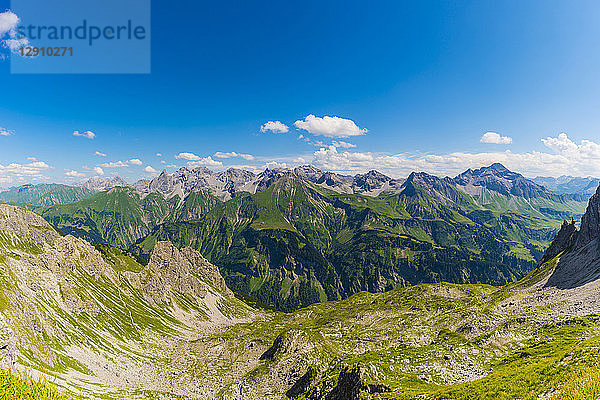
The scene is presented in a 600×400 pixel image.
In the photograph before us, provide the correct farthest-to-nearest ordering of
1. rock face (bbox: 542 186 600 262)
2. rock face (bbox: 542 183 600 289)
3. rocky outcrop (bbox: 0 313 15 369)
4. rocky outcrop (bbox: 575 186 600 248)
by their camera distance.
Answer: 1. rock face (bbox: 542 186 600 262)
2. rocky outcrop (bbox: 575 186 600 248)
3. rock face (bbox: 542 183 600 289)
4. rocky outcrop (bbox: 0 313 15 369)

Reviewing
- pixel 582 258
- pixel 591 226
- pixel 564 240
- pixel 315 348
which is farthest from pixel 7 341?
pixel 564 240

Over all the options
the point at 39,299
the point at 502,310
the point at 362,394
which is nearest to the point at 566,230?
the point at 502,310

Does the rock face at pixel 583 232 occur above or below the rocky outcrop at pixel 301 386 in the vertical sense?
above

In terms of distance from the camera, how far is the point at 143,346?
154 m

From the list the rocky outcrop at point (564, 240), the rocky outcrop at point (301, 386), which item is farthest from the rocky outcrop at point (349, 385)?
the rocky outcrop at point (564, 240)

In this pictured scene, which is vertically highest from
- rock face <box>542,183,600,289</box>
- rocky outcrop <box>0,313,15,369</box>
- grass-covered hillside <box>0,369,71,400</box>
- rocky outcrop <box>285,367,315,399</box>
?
grass-covered hillside <box>0,369,71,400</box>

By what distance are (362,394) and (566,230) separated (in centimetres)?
21388

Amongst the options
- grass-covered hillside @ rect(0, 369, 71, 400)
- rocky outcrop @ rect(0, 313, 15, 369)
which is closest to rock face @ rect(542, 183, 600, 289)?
grass-covered hillside @ rect(0, 369, 71, 400)

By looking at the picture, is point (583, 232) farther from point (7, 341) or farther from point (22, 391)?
point (7, 341)

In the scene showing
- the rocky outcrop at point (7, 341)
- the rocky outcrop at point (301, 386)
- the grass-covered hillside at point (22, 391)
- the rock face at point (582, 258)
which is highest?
the grass-covered hillside at point (22, 391)

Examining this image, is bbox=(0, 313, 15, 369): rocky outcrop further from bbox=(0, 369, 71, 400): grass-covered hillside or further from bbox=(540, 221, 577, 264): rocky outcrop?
bbox=(540, 221, 577, 264): rocky outcrop

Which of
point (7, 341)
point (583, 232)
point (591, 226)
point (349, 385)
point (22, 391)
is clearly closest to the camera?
point (22, 391)

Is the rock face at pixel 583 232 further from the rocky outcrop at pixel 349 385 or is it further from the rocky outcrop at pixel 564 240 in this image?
the rocky outcrop at pixel 349 385

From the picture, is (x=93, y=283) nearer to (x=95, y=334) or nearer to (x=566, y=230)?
(x=95, y=334)
